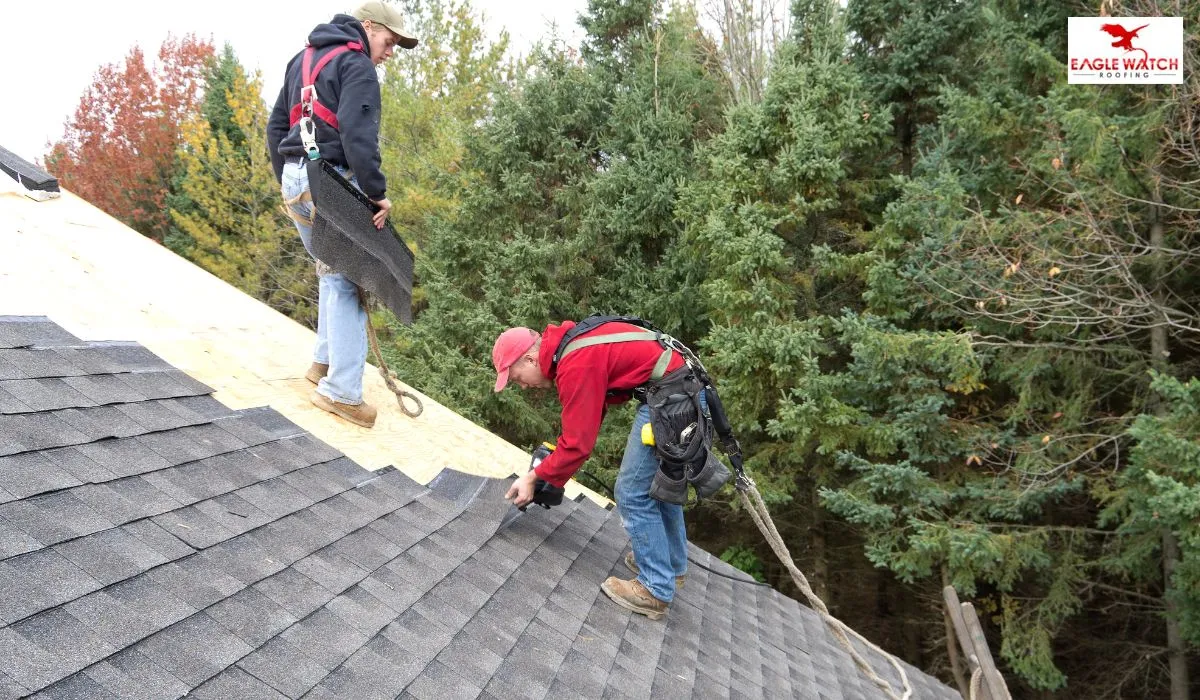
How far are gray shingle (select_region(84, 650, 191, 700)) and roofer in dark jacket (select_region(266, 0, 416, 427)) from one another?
7.69 feet

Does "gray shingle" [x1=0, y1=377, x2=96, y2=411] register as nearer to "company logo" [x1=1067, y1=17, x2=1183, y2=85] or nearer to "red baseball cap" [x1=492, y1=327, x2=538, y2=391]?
"red baseball cap" [x1=492, y1=327, x2=538, y2=391]

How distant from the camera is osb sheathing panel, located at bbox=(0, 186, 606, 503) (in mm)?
3443

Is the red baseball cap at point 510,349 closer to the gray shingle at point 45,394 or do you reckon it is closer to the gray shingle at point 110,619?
the gray shingle at point 45,394

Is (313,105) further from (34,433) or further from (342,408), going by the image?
(34,433)

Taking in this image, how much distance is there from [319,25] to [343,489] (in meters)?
2.12

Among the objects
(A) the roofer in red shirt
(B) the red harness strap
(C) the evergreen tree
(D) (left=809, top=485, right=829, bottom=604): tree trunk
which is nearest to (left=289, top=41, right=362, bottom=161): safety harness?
(B) the red harness strap

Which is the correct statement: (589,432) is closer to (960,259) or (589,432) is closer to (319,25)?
(319,25)

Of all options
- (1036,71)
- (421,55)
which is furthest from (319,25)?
(421,55)

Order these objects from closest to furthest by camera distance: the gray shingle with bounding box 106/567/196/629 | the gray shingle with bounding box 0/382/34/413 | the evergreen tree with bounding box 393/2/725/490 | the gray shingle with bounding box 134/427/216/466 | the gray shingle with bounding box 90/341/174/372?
1. the gray shingle with bounding box 106/567/196/629
2. the gray shingle with bounding box 0/382/34/413
3. the gray shingle with bounding box 134/427/216/466
4. the gray shingle with bounding box 90/341/174/372
5. the evergreen tree with bounding box 393/2/725/490

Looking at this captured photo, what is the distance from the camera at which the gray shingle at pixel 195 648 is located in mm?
1636

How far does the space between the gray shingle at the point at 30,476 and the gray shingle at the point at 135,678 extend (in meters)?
0.64

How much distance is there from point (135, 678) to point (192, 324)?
3087 mm

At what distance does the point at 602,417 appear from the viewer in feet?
9.86

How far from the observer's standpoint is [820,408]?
372 inches
